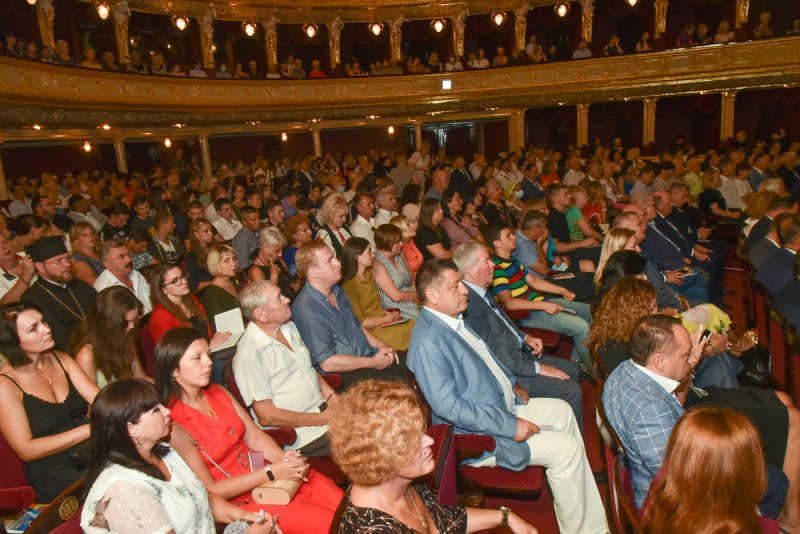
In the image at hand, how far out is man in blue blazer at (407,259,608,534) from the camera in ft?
8.52

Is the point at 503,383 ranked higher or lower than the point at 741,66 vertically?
lower

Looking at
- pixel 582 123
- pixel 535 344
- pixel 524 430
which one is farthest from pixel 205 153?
pixel 524 430

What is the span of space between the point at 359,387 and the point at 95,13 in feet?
47.9

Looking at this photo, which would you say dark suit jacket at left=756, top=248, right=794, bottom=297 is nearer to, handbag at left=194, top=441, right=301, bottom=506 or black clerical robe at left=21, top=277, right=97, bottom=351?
handbag at left=194, top=441, right=301, bottom=506

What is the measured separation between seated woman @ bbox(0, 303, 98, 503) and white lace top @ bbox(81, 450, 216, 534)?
90 centimetres

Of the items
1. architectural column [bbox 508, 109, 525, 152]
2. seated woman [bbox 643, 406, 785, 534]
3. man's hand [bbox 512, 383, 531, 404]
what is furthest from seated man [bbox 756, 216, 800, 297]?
architectural column [bbox 508, 109, 525, 152]

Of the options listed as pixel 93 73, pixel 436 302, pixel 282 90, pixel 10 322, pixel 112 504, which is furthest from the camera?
pixel 282 90

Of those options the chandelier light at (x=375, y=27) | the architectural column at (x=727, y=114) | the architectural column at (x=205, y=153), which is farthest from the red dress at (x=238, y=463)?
the architectural column at (x=727, y=114)

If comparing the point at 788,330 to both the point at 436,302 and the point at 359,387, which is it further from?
the point at 359,387

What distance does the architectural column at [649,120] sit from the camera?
52.6ft

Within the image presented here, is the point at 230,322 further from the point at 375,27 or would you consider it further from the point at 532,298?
the point at 375,27

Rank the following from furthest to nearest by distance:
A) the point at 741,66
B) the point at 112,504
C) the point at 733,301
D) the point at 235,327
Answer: the point at 741,66, the point at 733,301, the point at 235,327, the point at 112,504

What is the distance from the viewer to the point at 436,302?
2.88m

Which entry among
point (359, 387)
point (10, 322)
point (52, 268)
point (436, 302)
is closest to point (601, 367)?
point (436, 302)
